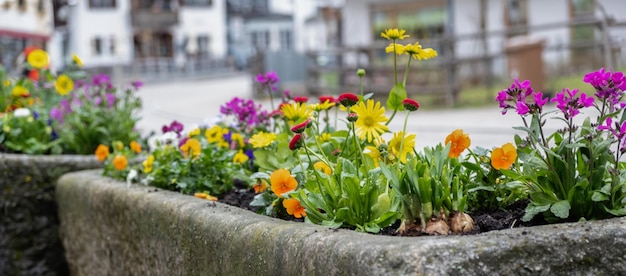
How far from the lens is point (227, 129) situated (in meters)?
4.01

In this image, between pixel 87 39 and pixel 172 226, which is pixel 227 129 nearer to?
pixel 172 226

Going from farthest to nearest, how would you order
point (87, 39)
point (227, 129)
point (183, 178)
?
Result: point (87, 39) < point (227, 129) < point (183, 178)

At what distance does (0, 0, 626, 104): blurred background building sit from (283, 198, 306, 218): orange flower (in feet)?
13.9

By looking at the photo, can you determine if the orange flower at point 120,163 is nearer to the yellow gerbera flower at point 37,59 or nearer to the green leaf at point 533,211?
the green leaf at point 533,211

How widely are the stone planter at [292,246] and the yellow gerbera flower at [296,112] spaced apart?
15.4 inches

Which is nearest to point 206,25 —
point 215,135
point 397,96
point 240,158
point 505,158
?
point 215,135

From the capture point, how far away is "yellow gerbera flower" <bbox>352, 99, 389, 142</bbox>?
2.68m

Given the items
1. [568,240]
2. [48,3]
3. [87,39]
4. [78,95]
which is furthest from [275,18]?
[568,240]

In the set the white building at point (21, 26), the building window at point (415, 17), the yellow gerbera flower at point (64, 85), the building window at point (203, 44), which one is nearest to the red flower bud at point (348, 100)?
the yellow gerbera flower at point (64, 85)

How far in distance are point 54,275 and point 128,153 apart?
28.6 inches

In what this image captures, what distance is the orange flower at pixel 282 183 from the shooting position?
2740 millimetres

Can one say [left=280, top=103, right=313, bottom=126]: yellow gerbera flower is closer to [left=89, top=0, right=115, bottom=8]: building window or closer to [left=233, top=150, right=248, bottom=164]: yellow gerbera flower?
[left=233, top=150, right=248, bottom=164]: yellow gerbera flower

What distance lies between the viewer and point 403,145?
109 inches

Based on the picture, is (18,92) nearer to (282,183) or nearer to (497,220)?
(282,183)
